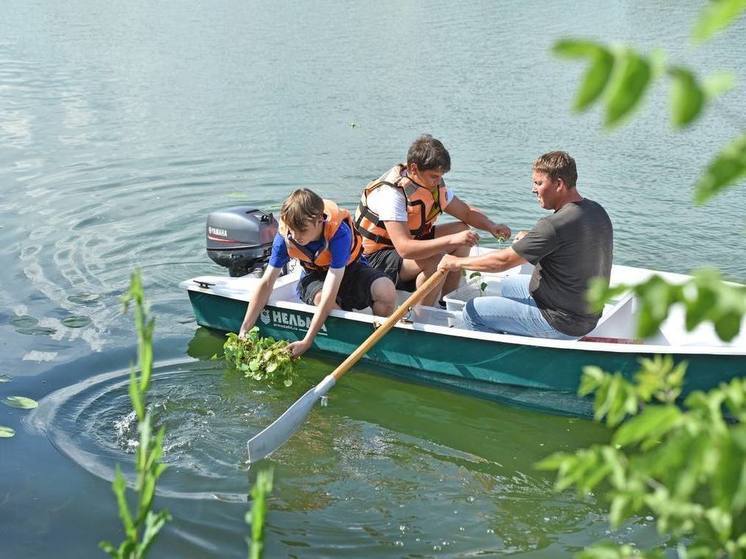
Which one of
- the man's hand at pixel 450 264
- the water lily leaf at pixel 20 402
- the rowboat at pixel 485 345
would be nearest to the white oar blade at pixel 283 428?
the rowboat at pixel 485 345

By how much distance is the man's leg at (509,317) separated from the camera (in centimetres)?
582

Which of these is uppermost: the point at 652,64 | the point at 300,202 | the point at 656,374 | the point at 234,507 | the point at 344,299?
the point at 652,64

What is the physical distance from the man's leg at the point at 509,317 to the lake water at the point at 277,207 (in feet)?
1.65

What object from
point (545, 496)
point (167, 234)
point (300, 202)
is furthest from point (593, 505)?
point (167, 234)

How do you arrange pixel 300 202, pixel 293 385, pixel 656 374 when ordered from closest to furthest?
pixel 656 374 < pixel 300 202 < pixel 293 385

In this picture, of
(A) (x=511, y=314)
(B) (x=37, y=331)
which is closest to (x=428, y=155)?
(A) (x=511, y=314)

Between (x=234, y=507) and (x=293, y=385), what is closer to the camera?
(x=234, y=507)

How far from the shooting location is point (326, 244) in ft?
20.0

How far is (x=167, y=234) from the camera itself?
8984 millimetres

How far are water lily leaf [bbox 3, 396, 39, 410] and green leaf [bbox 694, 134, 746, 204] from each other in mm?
5316

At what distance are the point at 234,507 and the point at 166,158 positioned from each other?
23.4 ft

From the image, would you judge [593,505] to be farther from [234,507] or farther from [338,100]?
[338,100]

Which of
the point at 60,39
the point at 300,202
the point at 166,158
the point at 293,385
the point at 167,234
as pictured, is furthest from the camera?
the point at 60,39

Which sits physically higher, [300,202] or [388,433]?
[300,202]
